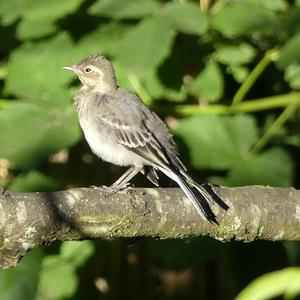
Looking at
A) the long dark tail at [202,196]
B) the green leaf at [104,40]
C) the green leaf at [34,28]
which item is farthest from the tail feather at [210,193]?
the green leaf at [34,28]

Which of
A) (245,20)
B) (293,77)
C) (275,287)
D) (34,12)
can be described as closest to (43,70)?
(34,12)

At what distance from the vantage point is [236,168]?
12.8 ft

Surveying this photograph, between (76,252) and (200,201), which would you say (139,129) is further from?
(200,201)

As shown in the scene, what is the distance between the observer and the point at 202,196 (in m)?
3.16

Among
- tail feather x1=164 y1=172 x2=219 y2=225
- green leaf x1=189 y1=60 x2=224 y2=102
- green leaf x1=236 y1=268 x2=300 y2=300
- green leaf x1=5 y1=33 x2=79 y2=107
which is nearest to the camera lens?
green leaf x1=236 y1=268 x2=300 y2=300

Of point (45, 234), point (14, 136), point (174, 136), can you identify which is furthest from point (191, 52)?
point (45, 234)

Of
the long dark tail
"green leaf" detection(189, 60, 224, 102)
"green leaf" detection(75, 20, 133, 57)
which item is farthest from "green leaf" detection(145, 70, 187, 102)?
the long dark tail

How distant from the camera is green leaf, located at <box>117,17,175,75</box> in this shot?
341 centimetres

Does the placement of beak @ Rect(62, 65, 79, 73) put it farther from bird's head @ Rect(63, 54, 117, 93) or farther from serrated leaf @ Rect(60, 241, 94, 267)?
serrated leaf @ Rect(60, 241, 94, 267)

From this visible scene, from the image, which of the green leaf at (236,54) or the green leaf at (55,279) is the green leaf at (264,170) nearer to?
the green leaf at (236,54)

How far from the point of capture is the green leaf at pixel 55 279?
420cm

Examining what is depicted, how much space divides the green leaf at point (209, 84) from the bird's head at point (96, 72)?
415mm

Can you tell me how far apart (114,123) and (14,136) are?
1.97ft

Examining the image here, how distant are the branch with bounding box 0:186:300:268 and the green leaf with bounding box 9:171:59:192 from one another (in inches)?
39.7
